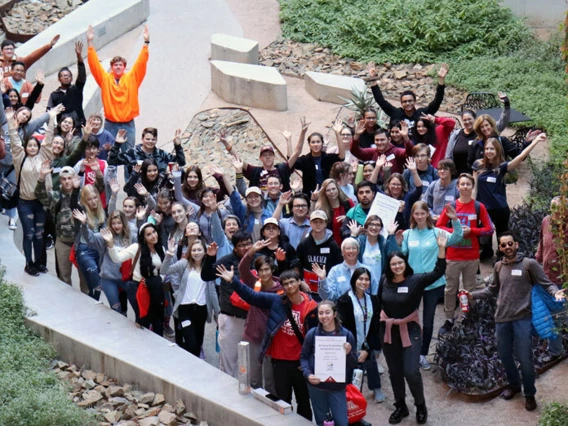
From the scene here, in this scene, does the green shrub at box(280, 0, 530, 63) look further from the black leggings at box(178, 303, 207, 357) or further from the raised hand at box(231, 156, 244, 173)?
the black leggings at box(178, 303, 207, 357)

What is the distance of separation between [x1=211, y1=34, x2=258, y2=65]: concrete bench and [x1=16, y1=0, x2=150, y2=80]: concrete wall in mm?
2198

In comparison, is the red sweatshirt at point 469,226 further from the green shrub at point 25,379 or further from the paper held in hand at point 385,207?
the green shrub at point 25,379

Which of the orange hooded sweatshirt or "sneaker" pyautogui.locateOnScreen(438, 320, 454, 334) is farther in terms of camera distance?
the orange hooded sweatshirt

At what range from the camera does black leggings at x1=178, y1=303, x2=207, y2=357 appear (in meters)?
11.1

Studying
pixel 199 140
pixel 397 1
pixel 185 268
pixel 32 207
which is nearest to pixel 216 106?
pixel 199 140

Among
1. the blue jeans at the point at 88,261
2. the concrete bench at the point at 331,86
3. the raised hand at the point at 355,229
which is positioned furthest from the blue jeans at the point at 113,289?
the concrete bench at the point at 331,86

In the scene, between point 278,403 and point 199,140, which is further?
point 199,140

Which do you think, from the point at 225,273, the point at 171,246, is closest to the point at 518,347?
the point at 225,273

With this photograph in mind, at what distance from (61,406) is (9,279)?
2771 millimetres

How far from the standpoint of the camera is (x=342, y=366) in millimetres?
9430

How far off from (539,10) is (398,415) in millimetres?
12191

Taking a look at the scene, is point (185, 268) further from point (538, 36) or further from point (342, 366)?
point (538, 36)

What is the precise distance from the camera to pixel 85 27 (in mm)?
20344

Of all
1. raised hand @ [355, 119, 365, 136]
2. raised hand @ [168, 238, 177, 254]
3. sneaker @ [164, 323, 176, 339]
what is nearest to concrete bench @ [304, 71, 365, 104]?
raised hand @ [355, 119, 365, 136]
